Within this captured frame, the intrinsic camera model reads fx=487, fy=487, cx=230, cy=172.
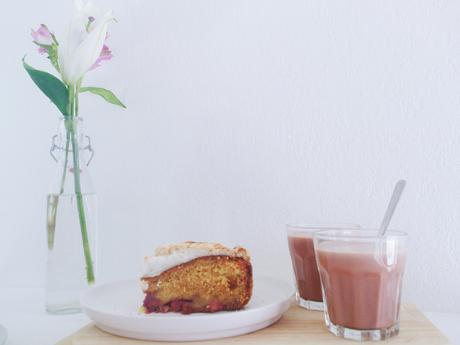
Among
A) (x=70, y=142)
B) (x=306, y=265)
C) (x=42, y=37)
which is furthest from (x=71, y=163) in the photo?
(x=306, y=265)

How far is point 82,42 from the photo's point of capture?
96cm

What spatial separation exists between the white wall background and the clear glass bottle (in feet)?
0.54

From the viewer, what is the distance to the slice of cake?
81cm

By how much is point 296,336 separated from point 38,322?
1.66ft

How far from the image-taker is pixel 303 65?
1083 millimetres

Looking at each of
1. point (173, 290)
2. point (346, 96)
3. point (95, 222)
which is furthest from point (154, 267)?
point (346, 96)

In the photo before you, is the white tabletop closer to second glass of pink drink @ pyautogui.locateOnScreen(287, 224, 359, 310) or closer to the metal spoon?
the metal spoon

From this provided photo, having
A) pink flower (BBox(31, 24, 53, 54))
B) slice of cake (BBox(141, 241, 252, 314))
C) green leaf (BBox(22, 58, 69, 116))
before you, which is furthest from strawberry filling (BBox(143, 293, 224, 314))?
pink flower (BBox(31, 24, 53, 54))

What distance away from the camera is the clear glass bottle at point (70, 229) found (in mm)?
980

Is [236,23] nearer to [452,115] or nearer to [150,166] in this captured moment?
[150,166]

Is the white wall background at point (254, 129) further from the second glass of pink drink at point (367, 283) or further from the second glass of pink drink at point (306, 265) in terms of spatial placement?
the second glass of pink drink at point (367, 283)

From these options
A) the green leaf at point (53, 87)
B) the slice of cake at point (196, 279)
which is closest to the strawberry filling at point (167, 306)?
the slice of cake at point (196, 279)

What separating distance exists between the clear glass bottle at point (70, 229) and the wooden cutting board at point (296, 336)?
23cm

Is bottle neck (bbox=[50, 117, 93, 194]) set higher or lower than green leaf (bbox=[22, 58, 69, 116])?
lower
